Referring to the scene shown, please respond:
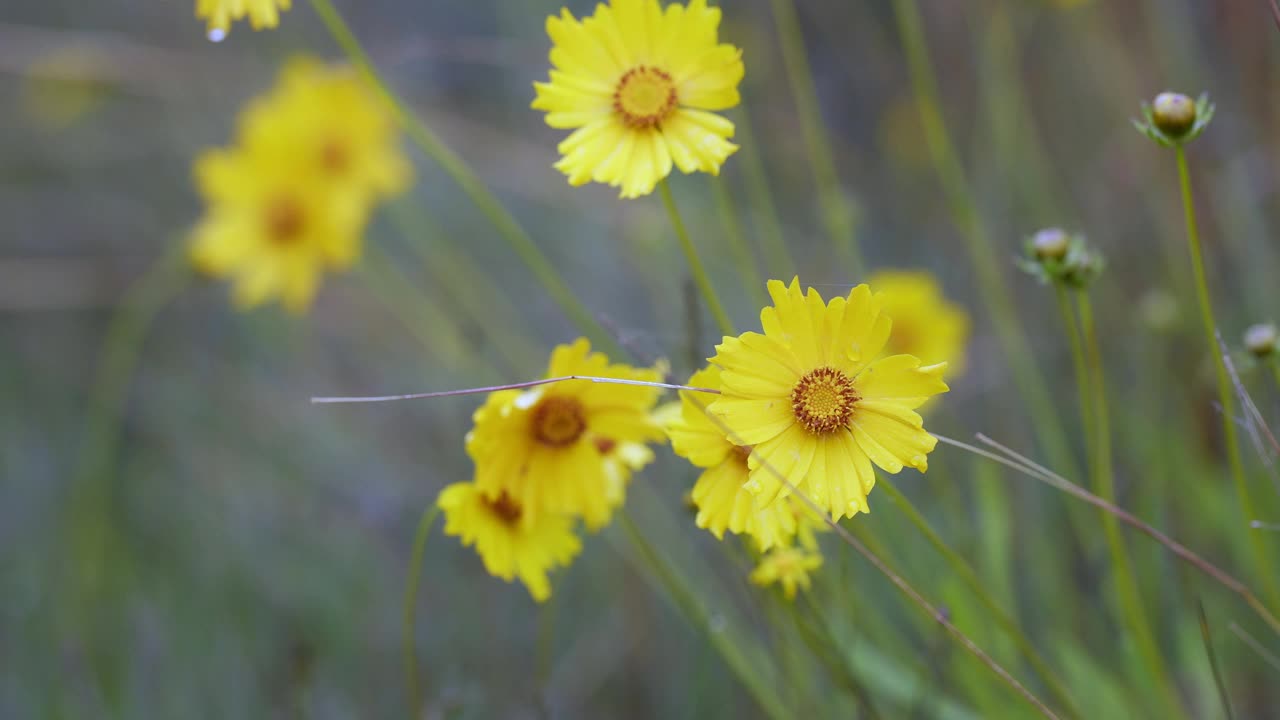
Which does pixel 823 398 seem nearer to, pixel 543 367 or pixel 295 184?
pixel 543 367

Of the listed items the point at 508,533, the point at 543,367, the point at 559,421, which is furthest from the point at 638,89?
the point at 543,367

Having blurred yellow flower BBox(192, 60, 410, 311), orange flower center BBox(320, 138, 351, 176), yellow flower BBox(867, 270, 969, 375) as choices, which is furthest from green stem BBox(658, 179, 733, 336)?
orange flower center BBox(320, 138, 351, 176)

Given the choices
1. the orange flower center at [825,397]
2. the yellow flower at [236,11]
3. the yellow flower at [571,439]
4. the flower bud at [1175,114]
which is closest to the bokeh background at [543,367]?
the yellow flower at [571,439]

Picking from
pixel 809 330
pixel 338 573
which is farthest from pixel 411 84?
pixel 809 330

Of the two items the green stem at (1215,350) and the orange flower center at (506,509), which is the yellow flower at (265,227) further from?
the green stem at (1215,350)

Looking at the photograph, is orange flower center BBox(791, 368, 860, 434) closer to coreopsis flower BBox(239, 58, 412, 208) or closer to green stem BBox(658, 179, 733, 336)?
green stem BBox(658, 179, 733, 336)

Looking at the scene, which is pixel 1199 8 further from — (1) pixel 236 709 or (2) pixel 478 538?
(1) pixel 236 709
